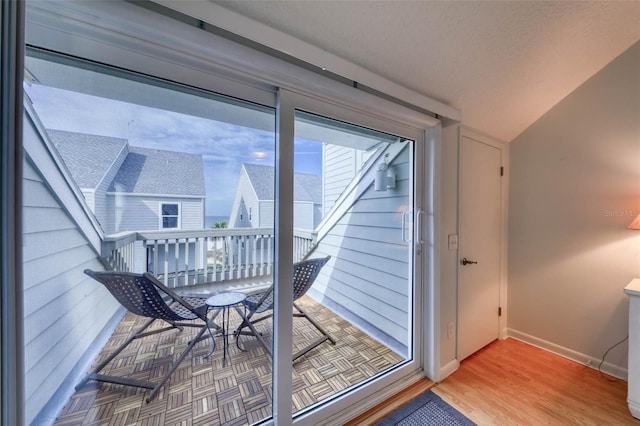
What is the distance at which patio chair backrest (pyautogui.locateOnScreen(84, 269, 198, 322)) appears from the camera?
1.04m

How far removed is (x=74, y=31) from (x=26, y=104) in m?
0.29

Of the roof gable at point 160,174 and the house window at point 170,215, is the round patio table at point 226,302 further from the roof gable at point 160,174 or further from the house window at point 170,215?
the roof gable at point 160,174

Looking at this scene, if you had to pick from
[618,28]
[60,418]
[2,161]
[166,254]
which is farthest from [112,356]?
[618,28]

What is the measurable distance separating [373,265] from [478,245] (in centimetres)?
99

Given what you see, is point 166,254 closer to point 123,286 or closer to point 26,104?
point 123,286

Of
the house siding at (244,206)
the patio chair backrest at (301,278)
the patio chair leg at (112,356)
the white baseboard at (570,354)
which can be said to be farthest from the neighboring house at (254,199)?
the white baseboard at (570,354)

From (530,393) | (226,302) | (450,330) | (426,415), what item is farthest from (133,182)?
(530,393)

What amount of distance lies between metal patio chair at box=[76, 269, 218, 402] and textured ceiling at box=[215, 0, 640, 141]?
4.14 feet

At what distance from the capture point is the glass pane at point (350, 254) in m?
1.48

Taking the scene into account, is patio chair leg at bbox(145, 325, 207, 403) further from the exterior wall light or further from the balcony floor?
the exterior wall light

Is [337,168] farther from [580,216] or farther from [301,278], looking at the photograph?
[580,216]

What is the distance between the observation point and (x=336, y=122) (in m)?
1.46

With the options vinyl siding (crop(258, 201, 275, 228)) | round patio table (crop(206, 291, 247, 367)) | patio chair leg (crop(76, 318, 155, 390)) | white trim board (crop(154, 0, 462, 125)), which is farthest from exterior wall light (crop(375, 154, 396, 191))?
patio chair leg (crop(76, 318, 155, 390))

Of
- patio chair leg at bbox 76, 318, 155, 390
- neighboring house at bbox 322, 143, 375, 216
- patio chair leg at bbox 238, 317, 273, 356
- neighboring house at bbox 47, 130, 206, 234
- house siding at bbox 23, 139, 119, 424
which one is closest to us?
house siding at bbox 23, 139, 119, 424
